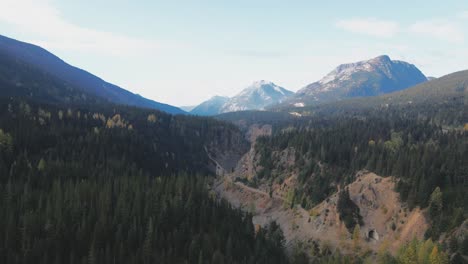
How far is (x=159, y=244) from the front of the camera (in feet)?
376

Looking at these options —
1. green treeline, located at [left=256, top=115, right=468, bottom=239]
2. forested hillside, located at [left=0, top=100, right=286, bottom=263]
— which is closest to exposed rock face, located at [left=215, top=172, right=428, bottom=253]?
green treeline, located at [left=256, top=115, right=468, bottom=239]

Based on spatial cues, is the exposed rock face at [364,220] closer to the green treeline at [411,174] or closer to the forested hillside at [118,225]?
the green treeline at [411,174]

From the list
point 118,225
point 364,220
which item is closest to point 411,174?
point 364,220

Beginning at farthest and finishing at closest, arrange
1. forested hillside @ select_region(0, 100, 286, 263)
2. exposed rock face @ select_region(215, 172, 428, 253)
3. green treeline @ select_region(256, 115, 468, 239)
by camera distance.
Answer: exposed rock face @ select_region(215, 172, 428, 253), green treeline @ select_region(256, 115, 468, 239), forested hillside @ select_region(0, 100, 286, 263)

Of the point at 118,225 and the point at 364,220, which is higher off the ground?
the point at 118,225

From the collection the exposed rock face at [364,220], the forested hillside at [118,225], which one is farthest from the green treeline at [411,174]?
the forested hillside at [118,225]

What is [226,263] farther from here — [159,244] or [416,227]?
[416,227]

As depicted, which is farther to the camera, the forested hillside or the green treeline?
the green treeline

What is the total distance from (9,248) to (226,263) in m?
56.5

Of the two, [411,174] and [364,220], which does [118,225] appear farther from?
[411,174]

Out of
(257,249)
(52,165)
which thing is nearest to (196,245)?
(257,249)

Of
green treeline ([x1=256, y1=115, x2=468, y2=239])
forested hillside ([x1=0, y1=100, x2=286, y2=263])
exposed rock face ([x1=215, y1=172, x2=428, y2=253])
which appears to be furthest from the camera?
exposed rock face ([x1=215, y1=172, x2=428, y2=253])

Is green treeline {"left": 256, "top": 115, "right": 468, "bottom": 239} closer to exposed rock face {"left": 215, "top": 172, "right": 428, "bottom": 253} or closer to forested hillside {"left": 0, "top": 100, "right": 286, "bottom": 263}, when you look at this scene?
exposed rock face {"left": 215, "top": 172, "right": 428, "bottom": 253}

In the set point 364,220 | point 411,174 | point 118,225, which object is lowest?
point 364,220
